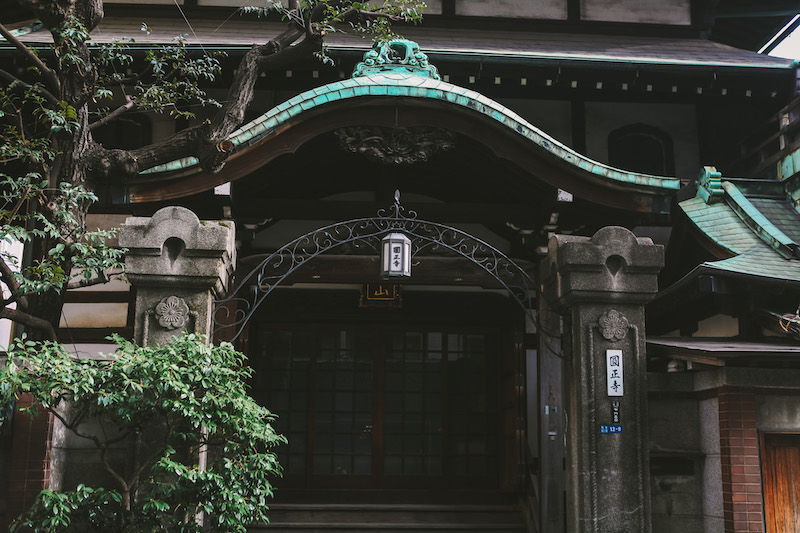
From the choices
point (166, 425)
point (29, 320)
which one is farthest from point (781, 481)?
point (29, 320)

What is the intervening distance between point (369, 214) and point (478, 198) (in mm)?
1608

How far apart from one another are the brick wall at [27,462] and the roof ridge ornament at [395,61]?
5.10 m

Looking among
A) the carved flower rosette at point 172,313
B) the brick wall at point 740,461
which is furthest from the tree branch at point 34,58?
the brick wall at point 740,461

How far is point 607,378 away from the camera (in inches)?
309

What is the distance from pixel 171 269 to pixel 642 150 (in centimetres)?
781

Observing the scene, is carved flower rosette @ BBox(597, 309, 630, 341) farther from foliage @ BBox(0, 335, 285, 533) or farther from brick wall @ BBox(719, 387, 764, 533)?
foliage @ BBox(0, 335, 285, 533)

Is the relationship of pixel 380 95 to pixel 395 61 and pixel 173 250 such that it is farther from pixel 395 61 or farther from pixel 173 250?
pixel 173 250

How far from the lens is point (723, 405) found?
25.0 ft

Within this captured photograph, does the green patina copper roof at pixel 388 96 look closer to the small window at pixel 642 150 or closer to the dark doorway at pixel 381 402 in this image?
the small window at pixel 642 150

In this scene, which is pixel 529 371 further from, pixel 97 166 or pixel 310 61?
pixel 97 166

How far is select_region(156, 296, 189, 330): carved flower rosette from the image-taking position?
25.0 feet

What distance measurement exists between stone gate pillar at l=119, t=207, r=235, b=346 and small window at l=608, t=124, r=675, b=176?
22.7ft

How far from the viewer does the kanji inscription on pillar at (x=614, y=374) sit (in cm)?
782

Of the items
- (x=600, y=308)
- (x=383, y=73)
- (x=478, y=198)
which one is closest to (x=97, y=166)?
(x=383, y=73)
